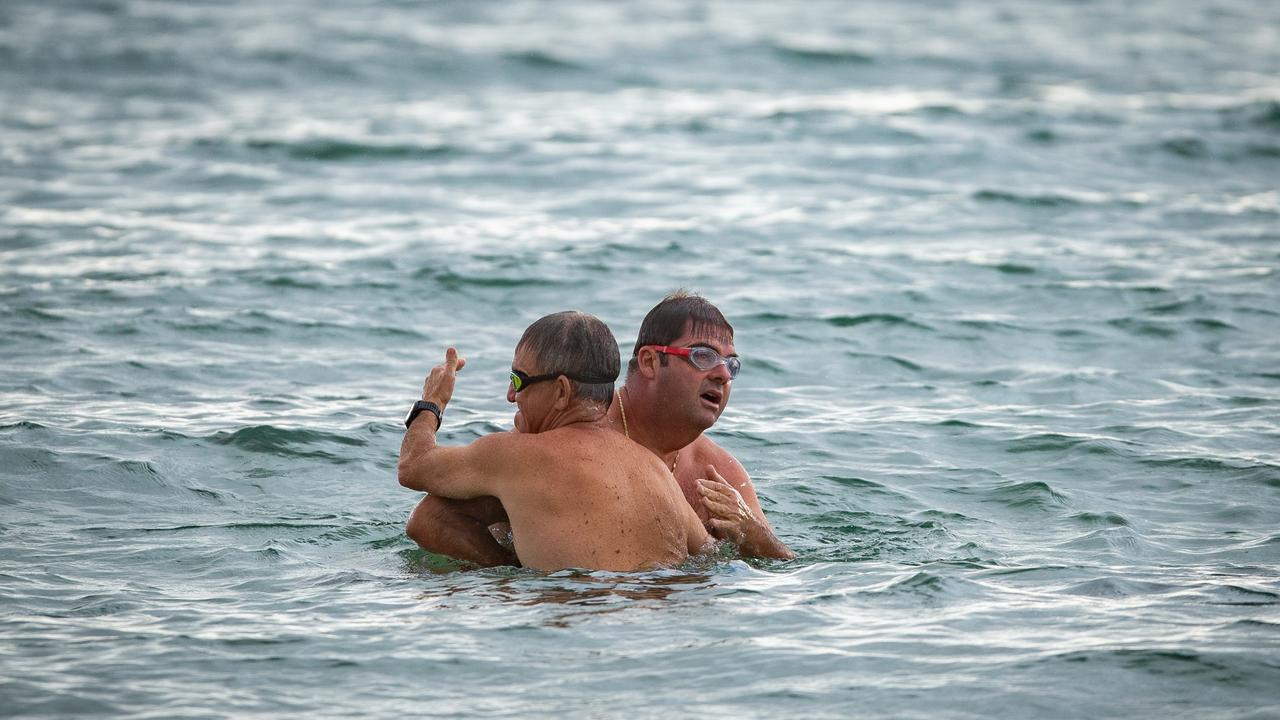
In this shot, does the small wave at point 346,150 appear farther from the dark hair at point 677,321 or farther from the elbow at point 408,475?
the elbow at point 408,475

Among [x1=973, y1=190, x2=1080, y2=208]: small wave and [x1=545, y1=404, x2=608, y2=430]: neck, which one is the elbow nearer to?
[x1=545, y1=404, x2=608, y2=430]: neck

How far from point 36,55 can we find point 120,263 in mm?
16144

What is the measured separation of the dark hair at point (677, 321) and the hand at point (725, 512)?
0.63m

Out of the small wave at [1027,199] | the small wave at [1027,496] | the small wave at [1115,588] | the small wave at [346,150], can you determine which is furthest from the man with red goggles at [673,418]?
the small wave at [346,150]

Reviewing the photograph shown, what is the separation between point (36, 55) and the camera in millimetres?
28562

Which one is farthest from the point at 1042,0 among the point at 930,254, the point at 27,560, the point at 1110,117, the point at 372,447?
the point at 27,560

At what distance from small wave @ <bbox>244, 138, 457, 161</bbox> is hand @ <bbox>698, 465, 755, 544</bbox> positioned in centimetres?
1438

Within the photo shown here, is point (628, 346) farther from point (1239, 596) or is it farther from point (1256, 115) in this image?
point (1256, 115)

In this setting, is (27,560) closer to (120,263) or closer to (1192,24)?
(120,263)

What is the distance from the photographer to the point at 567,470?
636cm

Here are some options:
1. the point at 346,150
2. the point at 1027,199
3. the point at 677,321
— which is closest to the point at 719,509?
the point at 677,321

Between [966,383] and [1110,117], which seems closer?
[966,383]

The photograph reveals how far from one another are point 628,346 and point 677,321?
16.2 feet

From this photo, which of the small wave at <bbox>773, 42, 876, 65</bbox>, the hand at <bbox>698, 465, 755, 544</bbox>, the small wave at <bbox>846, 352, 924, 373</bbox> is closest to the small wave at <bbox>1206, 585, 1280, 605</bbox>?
the hand at <bbox>698, 465, 755, 544</bbox>
